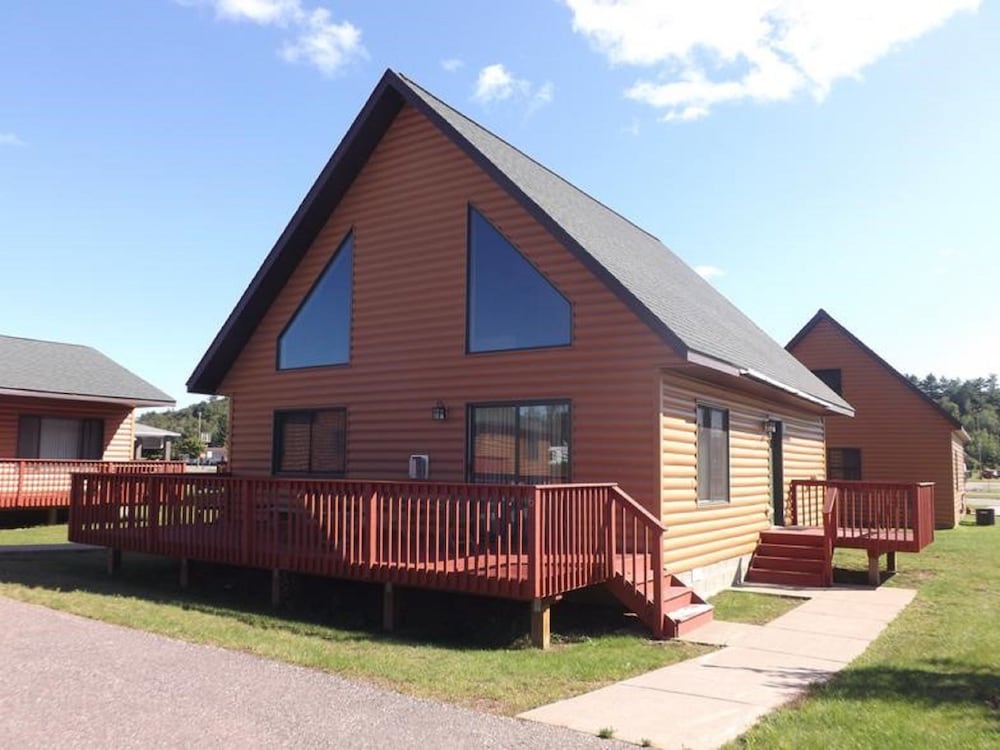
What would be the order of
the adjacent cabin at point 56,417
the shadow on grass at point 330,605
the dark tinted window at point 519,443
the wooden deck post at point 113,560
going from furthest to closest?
the adjacent cabin at point 56,417, the wooden deck post at point 113,560, the dark tinted window at point 519,443, the shadow on grass at point 330,605

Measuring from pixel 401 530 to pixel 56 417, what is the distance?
1842cm

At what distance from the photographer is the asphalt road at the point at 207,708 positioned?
5309 millimetres

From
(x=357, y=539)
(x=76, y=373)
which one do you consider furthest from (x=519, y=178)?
(x=76, y=373)

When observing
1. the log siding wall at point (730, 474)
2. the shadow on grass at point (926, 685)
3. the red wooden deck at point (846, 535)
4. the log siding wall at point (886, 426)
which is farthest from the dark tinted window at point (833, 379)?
the shadow on grass at point (926, 685)

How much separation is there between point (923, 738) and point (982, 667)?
278 centimetres

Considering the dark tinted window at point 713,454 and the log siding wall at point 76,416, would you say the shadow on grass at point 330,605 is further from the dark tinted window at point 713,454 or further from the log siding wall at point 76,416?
the log siding wall at point 76,416

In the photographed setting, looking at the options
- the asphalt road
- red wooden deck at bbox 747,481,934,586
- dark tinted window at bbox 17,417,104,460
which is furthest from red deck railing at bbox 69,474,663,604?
dark tinted window at bbox 17,417,104,460

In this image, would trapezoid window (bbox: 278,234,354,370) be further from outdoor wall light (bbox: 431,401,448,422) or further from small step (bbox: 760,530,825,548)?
small step (bbox: 760,530,825,548)

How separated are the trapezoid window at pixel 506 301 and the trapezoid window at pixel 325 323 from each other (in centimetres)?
280

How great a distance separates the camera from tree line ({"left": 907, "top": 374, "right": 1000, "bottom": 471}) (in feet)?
368

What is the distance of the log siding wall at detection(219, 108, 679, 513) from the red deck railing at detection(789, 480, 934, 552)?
541cm

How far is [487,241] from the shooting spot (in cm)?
1261

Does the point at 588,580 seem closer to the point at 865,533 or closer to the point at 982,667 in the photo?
the point at 982,667

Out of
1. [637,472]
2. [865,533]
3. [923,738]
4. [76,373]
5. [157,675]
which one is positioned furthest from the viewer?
[76,373]
